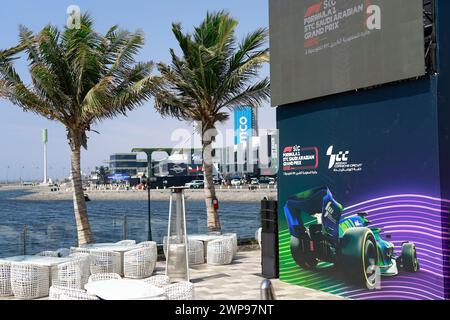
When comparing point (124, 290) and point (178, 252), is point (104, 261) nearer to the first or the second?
point (178, 252)

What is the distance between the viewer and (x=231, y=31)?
1731 centimetres

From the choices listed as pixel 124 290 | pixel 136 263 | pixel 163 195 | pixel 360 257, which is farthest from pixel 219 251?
pixel 163 195

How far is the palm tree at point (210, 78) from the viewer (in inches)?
661

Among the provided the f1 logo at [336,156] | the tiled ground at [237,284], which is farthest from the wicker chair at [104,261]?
the f1 logo at [336,156]

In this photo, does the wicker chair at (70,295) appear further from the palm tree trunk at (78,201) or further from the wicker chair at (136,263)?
the palm tree trunk at (78,201)

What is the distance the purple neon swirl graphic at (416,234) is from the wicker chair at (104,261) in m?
5.49

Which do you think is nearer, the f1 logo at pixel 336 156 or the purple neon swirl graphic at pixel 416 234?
the purple neon swirl graphic at pixel 416 234

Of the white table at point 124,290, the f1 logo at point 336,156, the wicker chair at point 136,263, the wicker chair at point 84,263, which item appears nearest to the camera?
the white table at point 124,290

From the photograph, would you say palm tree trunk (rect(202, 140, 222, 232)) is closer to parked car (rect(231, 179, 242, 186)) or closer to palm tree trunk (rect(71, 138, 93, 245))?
palm tree trunk (rect(71, 138, 93, 245))

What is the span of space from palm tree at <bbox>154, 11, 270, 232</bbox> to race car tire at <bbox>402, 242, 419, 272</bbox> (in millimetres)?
9624

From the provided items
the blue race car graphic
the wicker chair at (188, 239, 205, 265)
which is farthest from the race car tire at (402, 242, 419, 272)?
the wicker chair at (188, 239, 205, 265)

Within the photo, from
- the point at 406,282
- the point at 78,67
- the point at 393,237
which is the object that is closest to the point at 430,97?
the point at 393,237

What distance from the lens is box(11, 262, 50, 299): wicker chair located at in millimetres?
9711

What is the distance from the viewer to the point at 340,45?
362 inches
